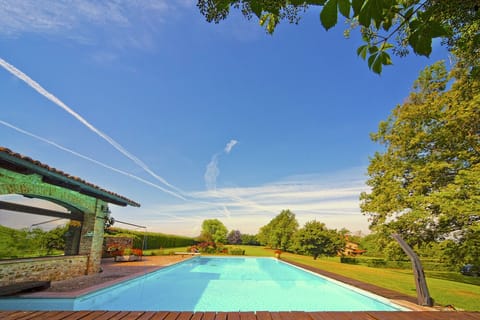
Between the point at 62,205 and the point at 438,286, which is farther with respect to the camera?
the point at 438,286

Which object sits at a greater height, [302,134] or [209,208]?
[302,134]

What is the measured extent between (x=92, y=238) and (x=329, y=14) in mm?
11471

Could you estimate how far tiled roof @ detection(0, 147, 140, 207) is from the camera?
18.6 ft

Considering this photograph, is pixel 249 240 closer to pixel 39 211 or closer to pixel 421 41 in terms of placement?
pixel 39 211

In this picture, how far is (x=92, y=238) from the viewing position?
954 cm

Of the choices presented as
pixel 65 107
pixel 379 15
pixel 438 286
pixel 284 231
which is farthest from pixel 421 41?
pixel 284 231

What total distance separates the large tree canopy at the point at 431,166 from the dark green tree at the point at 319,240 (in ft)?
32.1

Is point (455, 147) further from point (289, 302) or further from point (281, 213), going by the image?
point (281, 213)

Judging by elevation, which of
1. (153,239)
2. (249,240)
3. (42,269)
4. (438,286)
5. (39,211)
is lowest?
(249,240)

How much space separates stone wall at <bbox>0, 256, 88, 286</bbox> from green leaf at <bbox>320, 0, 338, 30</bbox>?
9.14 m

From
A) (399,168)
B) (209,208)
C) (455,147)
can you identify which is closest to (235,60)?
(399,168)

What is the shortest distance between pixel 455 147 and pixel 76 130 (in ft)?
80.4

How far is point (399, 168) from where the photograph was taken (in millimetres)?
14625

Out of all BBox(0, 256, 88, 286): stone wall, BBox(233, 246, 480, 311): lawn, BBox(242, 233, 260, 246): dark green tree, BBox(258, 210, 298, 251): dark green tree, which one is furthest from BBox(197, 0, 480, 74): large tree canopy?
BBox(242, 233, 260, 246): dark green tree
